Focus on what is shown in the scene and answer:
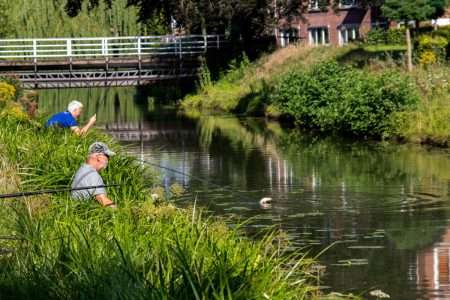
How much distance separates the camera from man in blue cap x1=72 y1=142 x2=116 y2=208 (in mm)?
13531

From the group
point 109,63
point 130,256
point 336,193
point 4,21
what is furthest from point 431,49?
point 130,256

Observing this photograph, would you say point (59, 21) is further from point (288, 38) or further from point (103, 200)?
point (103, 200)

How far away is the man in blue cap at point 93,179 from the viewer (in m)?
13.5

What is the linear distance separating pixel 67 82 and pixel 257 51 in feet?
30.1

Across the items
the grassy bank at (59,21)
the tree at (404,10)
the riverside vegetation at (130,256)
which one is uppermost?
the grassy bank at (59,21)

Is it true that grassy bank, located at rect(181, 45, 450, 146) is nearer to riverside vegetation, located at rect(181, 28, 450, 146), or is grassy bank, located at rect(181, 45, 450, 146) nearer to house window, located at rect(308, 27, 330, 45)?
riverside vegetation, located at rect(181, 28, 450, 146)

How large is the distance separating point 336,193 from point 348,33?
56.0 metres

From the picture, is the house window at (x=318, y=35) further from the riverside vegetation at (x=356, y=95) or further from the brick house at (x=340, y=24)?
the riverside vegetation at (x=356, y=95)

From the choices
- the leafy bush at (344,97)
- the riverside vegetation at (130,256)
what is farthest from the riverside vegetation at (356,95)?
the riverside vegetation at (130,256)

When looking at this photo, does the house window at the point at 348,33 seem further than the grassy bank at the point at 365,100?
Yes

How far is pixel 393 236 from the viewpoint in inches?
650

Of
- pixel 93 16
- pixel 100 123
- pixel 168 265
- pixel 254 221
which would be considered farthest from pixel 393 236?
pixel 93 16

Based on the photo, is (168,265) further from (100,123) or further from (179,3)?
(179,3)

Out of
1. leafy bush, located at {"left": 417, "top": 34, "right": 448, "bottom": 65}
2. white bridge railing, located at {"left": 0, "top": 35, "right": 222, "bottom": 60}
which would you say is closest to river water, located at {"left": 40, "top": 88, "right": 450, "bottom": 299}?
leafy bush, located at {"left": 417, "top": 34, "right": 448, "bottom": 65}
